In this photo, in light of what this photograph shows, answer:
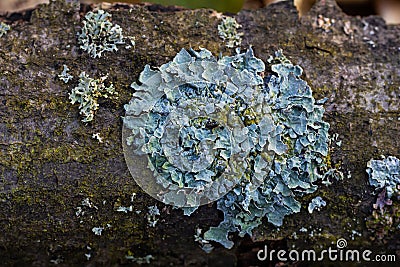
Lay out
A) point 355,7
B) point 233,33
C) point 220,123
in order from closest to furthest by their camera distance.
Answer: point 220,123
point 233,33
point 355,7

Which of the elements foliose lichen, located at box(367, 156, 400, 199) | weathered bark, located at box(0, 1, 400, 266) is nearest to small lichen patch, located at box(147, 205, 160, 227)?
weathered bark, located at box(0, 1, 400, 266)

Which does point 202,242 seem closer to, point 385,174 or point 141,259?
point 141,259

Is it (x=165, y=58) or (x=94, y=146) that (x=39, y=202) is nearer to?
(x=94, y=146)

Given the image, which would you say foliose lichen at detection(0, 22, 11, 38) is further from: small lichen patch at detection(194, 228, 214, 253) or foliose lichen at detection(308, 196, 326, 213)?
foliose lichen at detection(308, 196, 326, 213)

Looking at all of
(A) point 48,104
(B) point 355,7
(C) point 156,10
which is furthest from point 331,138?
(B) point 355,7

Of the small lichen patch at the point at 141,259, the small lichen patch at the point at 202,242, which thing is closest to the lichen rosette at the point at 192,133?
the small lichen patch at the point at 202,242

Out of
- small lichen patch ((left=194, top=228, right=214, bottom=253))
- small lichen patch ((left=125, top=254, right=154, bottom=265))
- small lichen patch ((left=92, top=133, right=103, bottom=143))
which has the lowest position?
small lichen patch ((left=125, top=254, right=154, bottom=265))
